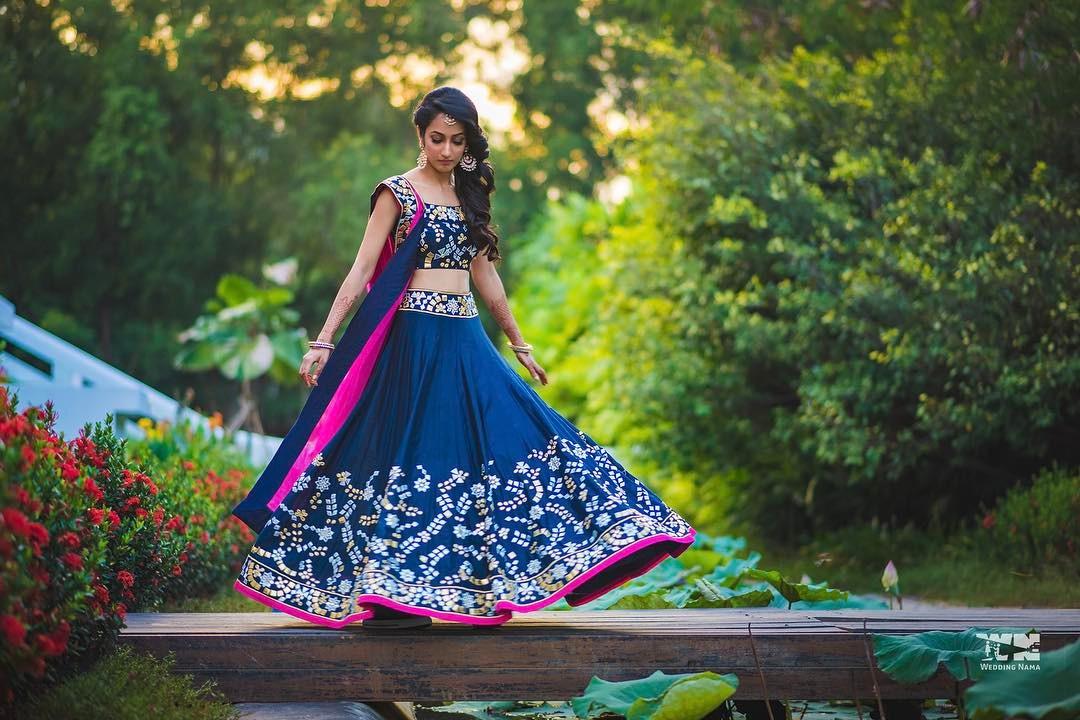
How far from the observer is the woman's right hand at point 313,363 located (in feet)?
13.5

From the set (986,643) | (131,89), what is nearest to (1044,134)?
(986,643)

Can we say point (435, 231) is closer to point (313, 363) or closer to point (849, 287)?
point (313, 363)

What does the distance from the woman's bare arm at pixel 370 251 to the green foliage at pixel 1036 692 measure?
2337mm

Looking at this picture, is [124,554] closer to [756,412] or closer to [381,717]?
[381,717]

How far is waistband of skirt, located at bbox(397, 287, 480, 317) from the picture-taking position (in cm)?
433

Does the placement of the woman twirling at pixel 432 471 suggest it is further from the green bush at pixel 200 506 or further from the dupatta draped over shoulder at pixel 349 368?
the green bush at pixel 200 506

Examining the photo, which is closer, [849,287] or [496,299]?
[496,299]

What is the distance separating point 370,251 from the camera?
4.27 m

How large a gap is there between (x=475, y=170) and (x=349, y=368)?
0.85 metres

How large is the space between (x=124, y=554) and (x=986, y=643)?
9.88ft

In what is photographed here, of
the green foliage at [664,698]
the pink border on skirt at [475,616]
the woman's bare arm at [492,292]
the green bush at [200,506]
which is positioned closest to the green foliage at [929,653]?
the green foliage at [664,698]

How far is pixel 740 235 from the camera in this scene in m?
10.5

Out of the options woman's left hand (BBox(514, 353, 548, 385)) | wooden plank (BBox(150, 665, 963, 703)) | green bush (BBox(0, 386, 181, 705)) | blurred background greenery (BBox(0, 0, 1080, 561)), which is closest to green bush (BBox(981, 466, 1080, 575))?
blurred background greenery (BBox(0, 0, 1080, 561))

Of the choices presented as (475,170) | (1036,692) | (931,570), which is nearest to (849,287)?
(931,570)
